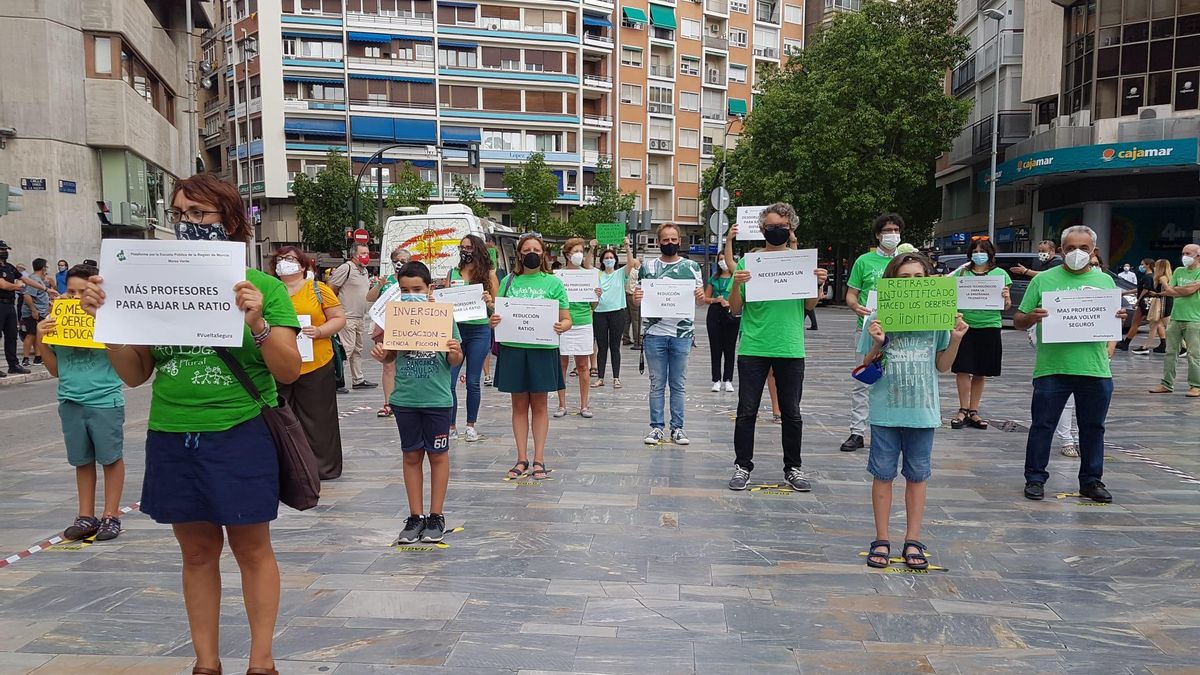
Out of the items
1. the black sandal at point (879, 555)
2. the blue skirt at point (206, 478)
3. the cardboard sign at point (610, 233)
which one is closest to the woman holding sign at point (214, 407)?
the blue skirt at point (206, 478)

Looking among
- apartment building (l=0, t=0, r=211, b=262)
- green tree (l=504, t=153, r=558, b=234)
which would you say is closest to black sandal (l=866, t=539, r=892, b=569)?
apartment building (l=0, t=0, r=211, b=262)

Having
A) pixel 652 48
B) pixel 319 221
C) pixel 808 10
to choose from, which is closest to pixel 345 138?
pixel 319 221

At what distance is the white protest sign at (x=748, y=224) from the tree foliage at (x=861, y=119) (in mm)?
30604

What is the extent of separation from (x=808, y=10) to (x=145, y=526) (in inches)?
2939

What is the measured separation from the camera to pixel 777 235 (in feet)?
21.9

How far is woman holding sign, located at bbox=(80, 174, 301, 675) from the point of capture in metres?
3.20

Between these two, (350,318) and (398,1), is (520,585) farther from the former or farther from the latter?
(398,1)

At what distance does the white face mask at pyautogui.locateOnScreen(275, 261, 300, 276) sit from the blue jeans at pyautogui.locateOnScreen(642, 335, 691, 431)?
3.51 metres

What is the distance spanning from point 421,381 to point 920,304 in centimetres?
307

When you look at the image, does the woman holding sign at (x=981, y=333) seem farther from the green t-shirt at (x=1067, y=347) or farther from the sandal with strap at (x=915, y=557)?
the sandal with strap at (x=915, y=557)

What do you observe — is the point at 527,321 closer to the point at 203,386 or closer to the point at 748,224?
the point at 748,224

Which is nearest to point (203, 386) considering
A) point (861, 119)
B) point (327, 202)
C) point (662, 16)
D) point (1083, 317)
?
point (1083, 317)

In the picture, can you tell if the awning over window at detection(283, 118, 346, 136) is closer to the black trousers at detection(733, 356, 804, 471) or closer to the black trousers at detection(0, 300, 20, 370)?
the black trousers at detection(0, 300, 20, 370)

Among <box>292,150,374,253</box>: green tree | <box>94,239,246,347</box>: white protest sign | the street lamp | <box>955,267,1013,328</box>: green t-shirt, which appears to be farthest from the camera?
<box>292,150,374,253</box>: green tree
